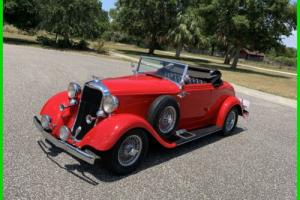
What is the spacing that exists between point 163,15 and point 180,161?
32.5 metres

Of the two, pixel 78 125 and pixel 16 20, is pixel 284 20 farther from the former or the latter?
pixel 78 125

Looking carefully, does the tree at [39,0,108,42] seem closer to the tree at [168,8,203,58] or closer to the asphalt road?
the tree at [168,8,203,58]

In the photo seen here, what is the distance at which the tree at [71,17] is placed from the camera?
91.1ft

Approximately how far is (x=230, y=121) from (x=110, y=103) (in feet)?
11.3

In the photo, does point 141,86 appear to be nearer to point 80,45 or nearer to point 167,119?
point 167,119

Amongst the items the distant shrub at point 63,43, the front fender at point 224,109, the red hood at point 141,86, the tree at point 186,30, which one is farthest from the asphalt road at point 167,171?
the tree at point 186,30

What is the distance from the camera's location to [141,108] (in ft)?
16.3

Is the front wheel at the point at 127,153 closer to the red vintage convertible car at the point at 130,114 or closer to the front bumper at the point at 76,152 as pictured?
the red vintage convertible car at the point at 130,114

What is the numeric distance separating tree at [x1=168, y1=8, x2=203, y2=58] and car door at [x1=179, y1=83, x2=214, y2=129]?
90.4 feet

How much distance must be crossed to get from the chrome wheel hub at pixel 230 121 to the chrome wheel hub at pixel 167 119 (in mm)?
1919

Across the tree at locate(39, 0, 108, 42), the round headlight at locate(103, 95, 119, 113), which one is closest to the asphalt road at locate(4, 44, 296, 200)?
the round headlight at locate(103, 95, 119, 113)

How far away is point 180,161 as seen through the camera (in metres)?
5.19

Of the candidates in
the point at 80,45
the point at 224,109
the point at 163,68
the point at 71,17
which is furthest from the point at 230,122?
the point at 80,45

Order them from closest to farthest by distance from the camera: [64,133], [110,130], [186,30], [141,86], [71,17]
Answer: [110,130] → [64,133] → [141,86] → [71,17] → [186,30]
